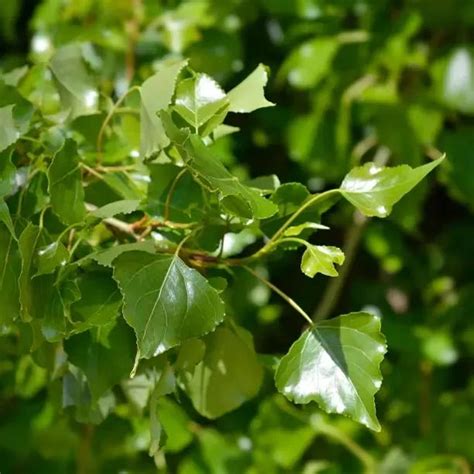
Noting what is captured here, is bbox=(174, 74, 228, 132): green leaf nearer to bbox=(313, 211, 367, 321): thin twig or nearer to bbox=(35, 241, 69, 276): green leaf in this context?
→ bbox=(35, 241, 69, 276): green leaf

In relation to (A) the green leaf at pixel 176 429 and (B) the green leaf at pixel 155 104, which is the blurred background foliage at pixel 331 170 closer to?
(A) the green leaf at pixel 176 429

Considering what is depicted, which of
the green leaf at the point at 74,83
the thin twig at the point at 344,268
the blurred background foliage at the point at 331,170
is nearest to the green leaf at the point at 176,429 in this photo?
the blurred background foliage at the point at 331,170

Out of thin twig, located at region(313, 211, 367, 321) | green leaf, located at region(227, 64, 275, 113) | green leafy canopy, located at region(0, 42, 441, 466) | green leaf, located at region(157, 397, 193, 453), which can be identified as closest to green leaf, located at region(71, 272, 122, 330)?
green leafy canopy, located at region(0, 42, 441, 466)

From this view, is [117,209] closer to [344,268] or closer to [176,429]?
[176,429]

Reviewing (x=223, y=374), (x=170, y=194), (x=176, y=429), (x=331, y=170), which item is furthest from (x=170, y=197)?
(x=331, y=170)

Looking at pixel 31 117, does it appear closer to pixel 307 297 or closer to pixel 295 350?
pixel 295 350

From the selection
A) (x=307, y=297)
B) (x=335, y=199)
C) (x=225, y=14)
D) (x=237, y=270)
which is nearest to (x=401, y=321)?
(x=307, y=297)
